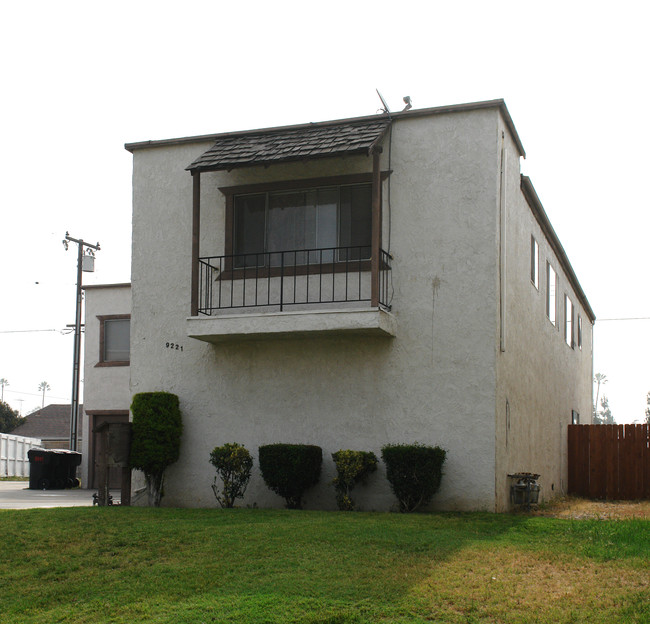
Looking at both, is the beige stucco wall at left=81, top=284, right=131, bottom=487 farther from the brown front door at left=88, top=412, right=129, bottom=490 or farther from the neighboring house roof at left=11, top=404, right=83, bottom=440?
the neighboring house roof at left=11, top=404, right=83, bottom=440

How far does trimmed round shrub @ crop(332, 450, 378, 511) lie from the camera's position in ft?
41.2

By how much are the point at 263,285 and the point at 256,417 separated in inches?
84.1

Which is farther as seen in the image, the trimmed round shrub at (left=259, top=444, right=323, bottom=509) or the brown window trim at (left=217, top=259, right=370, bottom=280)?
the brown window trim at (left=217, top=259, right=370, bottom=280)

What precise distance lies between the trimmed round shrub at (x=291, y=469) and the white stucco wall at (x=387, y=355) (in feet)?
1.19

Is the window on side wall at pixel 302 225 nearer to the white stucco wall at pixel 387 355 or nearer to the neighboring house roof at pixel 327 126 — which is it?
the white stucco wall at pixel 387 355

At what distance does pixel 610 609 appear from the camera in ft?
22.2

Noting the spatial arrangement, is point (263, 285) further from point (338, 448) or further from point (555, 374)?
point (555, 374)

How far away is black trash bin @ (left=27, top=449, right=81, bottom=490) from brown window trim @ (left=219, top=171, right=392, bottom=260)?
558 inches

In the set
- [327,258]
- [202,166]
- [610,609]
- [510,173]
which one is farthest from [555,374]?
[610,609]

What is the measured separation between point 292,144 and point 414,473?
5.44 metres

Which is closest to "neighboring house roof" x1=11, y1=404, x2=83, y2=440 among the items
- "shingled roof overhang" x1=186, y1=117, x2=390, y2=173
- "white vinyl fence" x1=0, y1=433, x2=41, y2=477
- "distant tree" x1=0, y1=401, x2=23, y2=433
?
"distant tree" x1=0, y1=401, x2=23, y2=433

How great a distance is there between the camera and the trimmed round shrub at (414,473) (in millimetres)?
12164

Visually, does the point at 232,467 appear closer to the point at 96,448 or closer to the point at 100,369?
A: the point at 96,448

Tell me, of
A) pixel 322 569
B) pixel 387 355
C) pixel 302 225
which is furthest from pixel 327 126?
pixel 322 569
